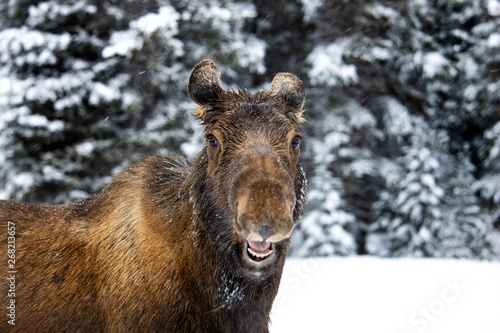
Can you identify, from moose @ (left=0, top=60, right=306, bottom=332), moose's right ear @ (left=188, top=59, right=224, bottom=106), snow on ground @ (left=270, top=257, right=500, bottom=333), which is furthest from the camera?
snow on ground @ (left=270, top=257, right=500, bottom=333)

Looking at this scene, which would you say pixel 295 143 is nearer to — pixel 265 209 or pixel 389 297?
pixel 265 209

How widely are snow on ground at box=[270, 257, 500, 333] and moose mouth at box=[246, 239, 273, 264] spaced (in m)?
3.14

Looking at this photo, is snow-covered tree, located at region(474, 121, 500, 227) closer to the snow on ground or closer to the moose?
the snow on ground

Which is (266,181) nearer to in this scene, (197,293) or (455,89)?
(197,293)

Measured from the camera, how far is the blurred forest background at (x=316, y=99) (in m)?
9.48

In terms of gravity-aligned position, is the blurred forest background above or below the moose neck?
below

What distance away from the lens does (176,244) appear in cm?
293

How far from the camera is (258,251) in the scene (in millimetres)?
2352

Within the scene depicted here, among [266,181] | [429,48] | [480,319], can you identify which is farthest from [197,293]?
[429,48]

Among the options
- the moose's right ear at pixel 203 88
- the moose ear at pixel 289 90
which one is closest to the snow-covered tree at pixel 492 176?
the moose ear at pixel 289 90

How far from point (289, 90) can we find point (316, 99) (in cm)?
1128

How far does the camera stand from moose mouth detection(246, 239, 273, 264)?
2.35 metres

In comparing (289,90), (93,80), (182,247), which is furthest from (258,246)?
(93,80)

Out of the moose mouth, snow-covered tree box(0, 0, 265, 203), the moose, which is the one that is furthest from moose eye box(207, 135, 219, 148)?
snow-covered tree box(0, 0, 265, 203)
